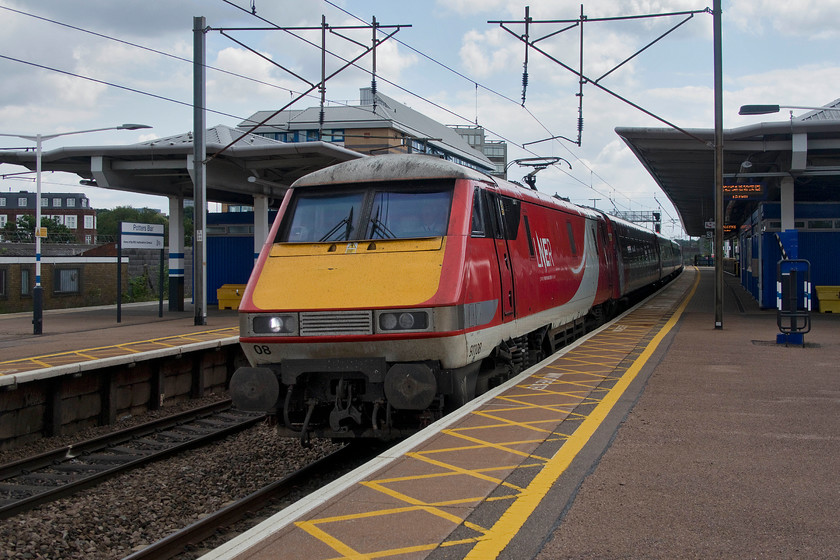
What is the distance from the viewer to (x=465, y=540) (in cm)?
436

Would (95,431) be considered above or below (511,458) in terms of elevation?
below

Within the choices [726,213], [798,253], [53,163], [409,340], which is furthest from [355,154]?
[726,213]

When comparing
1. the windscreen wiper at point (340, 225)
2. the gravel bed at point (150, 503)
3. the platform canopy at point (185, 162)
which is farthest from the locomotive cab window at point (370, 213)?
the platform canopy at point (185, 162)

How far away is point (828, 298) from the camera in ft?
74.3

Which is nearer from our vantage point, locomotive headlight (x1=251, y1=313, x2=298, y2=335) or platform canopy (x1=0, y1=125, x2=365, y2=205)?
locomotive headlight (x1=251, y1=313, x2=298, y2=335)

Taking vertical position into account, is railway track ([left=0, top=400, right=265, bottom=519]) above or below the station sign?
below

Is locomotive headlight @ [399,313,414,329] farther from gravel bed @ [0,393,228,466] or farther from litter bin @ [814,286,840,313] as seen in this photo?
litter bin @ [814,286,840,313]

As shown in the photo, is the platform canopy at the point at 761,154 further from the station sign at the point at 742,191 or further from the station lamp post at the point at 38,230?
the station lamp post at the point at 38,230

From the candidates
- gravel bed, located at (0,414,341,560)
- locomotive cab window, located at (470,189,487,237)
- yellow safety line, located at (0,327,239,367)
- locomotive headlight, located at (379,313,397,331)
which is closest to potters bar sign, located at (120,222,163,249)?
yellow safety line, located at (0,327,239,367)

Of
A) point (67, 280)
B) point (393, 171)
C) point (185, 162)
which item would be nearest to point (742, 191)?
point (185, 162)

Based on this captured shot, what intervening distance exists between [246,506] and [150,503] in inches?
53.3

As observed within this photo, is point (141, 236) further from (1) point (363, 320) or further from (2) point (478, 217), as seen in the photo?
(1) point (363, 320)

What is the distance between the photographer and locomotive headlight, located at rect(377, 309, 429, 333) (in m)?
7.36

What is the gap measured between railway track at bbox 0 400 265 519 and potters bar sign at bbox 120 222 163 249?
10.1 m
